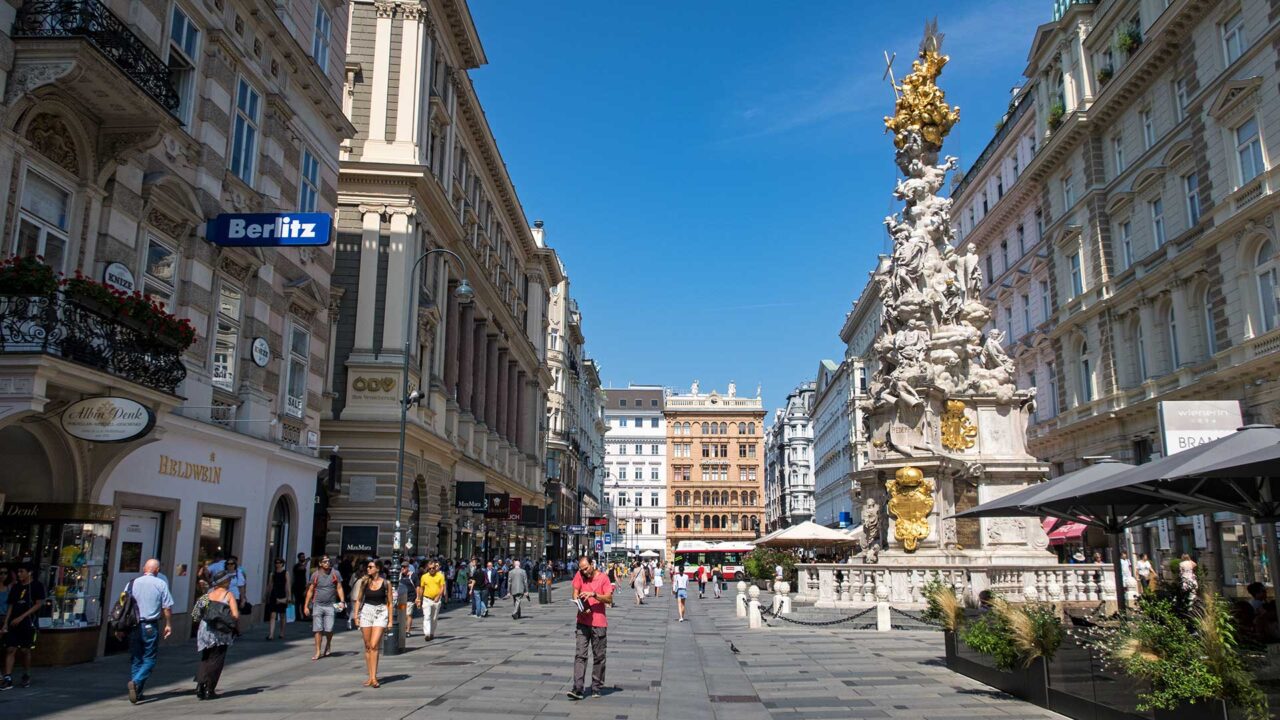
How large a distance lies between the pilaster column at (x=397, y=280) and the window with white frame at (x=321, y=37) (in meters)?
7.75

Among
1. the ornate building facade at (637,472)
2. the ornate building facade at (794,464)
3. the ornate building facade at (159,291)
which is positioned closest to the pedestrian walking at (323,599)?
the ornate building facade at (159,291)

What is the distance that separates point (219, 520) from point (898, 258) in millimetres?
18562

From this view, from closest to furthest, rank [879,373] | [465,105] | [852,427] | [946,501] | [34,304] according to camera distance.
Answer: [34,304], [946,501], [879,373], [465,105], [852,427]

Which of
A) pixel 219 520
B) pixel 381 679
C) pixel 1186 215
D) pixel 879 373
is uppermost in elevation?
pixel 1186 215

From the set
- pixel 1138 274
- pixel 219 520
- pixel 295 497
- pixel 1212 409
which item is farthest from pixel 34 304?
pixel 1138 274

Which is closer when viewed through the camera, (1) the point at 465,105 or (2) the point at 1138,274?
(2) the point at 1138,274

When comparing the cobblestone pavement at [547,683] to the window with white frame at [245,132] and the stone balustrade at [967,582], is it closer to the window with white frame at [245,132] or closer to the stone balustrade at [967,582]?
the stone balustrade at [967,582]

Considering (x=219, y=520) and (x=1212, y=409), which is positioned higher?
(x=1212, y=409)

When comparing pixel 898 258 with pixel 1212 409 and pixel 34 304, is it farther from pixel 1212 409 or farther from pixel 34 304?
pixel 34 304

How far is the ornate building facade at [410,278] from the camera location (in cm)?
3175

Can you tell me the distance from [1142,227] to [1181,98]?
483cm

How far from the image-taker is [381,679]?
13.7 meters

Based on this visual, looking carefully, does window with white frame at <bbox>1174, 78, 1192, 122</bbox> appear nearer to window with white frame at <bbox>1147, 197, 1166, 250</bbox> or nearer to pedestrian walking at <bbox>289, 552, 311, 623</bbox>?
window with white frame at <bbox>1147, 197, 1166, 250</bbox>

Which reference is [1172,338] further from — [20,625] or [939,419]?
[20,625]
